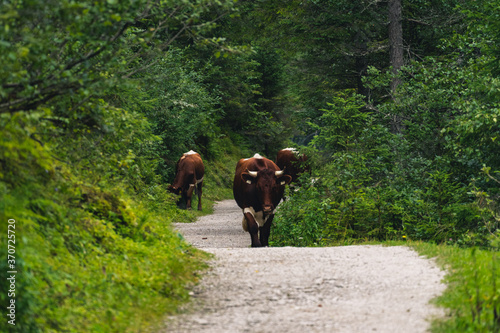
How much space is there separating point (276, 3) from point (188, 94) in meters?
5.62

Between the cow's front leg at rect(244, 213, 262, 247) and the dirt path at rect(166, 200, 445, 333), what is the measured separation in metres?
3.39

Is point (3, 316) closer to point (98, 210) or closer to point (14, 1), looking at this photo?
point (14, 1)

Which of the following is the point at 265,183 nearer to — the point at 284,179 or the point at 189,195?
the point at 284,179

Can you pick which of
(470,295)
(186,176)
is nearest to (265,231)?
(470,295)

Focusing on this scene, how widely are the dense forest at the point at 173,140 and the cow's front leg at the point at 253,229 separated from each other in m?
0.62

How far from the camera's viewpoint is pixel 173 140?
23.5 meters

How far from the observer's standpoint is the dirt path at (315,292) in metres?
5.81

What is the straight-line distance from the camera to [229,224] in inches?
757

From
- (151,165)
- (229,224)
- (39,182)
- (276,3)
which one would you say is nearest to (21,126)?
(39,182)

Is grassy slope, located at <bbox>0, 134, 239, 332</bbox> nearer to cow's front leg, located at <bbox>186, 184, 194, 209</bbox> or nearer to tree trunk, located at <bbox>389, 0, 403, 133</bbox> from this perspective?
tree trunk, located at <bbox>389, 0, 403, 133</bbox>

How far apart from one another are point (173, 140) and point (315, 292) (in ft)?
56.4

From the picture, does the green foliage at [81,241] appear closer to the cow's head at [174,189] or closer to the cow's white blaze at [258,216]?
the cow's white blaze at [258,216]

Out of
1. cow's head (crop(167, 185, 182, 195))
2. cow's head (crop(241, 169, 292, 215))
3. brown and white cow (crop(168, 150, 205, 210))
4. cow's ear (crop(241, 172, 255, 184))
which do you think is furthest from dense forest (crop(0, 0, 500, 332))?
cow's ear (crop(241, 172, 255, 184))

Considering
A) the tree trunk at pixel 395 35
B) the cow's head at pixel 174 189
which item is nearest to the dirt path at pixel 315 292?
the tree trunk at pixel 395 35
